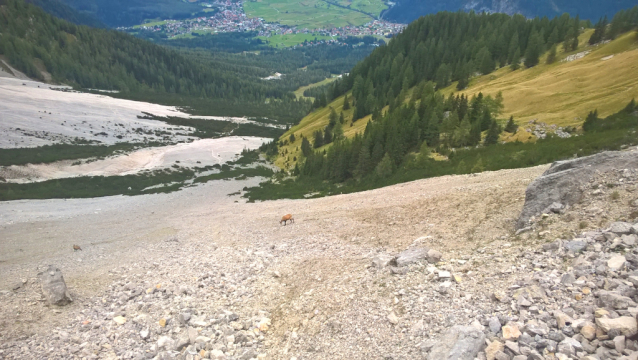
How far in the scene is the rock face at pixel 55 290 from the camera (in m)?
13.9

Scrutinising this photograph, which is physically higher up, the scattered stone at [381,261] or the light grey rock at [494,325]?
the light grey rock at [494,325]

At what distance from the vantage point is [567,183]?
1355cm

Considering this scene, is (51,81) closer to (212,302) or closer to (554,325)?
(212,302)

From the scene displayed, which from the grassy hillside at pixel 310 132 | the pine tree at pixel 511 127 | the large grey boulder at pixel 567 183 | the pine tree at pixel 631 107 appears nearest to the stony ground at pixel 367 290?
the large grey boulder at pixel 567 183

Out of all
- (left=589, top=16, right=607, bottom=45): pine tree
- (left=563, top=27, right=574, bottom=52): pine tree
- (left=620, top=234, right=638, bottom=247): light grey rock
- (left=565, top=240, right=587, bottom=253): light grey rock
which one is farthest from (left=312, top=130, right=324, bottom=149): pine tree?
(left=620, top=234, right=638, bottom=247): light grey rock

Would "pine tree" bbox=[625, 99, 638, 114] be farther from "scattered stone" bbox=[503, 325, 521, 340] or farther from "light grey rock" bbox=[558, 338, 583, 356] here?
"light grey rock" bbox=[558, 338, 583, 356]

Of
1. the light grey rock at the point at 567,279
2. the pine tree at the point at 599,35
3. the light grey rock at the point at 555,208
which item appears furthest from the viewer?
the pine tree at the point at 599,35

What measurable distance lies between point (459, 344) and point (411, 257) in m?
5.14

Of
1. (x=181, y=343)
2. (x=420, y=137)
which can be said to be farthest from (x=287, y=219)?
(x=420, y=137)

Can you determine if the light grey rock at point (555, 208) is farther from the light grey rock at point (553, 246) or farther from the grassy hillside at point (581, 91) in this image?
the grassy hillside at point (581, 91)

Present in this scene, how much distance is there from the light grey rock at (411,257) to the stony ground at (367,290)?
79mm

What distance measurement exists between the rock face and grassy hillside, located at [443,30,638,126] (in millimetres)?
47681

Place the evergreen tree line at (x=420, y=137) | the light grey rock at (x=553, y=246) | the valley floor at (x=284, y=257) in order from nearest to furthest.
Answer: the light grey rock at (x=553, y=246)
the valley floor at (x=284, y=257)
the evergreen tree line at (x=420, y=137)

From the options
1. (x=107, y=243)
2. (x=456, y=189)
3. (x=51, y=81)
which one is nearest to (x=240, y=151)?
(x=107, y=243)
